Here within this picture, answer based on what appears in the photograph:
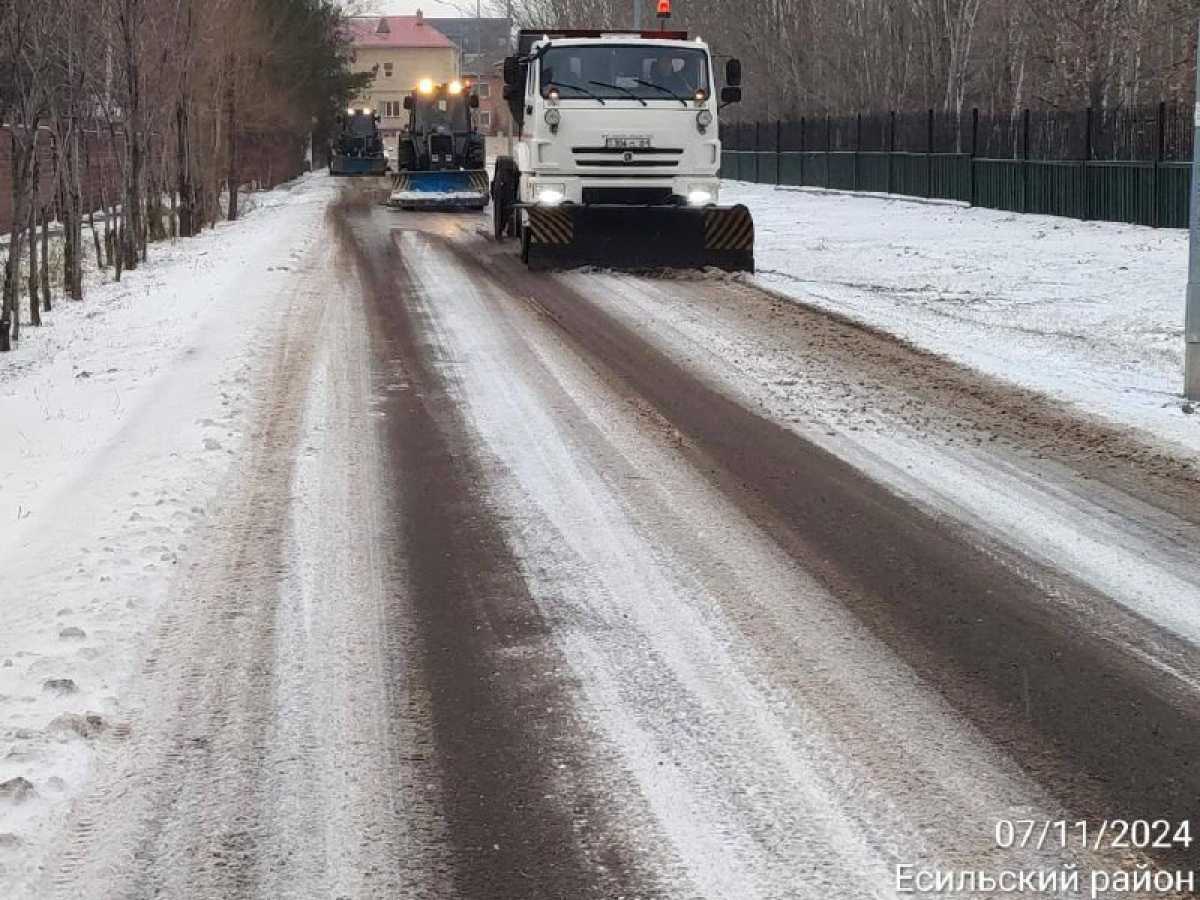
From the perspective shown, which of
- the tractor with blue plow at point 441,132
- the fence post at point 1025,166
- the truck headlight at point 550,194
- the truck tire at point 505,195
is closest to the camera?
the truck headlight at point 550,194

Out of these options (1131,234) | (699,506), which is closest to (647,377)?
(699,506)

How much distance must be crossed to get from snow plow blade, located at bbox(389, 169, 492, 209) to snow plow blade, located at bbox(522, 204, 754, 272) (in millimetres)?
18368

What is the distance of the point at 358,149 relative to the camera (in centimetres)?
6712

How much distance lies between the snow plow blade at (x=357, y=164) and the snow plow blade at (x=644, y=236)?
48.5m

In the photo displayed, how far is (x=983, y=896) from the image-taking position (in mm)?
3848

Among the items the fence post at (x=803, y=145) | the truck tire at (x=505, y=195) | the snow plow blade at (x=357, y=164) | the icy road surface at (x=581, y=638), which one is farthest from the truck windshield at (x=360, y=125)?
the icy road surface at (x=581, y=638)

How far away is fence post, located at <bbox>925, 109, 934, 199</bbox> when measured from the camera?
117 ft

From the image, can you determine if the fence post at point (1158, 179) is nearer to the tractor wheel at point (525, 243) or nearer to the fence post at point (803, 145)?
the tractor wheel at point (525, 243)

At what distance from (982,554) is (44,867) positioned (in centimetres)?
433

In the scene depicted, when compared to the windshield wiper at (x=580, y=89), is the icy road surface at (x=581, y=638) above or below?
below

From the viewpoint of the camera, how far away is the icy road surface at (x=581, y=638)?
414 centimetres

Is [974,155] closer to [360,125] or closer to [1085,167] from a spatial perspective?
[1085,167]

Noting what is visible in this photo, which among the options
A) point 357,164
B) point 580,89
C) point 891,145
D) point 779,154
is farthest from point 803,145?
point 580,89

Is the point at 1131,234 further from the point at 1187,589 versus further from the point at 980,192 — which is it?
the point at 1187,589
